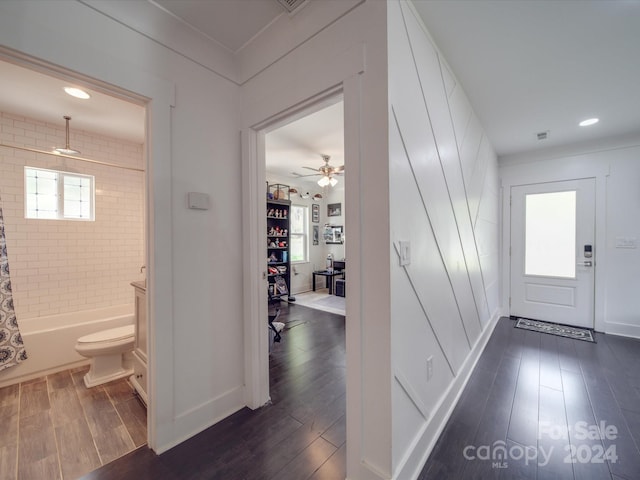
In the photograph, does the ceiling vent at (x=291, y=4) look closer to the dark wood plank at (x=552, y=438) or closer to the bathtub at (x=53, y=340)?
the dark wood plank at (x=552, y=438)

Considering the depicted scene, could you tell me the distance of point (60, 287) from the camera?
111 inches

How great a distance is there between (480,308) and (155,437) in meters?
3.18

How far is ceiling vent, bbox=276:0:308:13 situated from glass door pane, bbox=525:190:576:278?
4.12 meters

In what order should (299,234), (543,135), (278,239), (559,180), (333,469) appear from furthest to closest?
(299,234) → (278,239) → (559,180) → (543,135) → (333,469)

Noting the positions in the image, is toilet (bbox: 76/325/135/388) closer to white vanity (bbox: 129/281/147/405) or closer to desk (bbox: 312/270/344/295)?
white vanity (bbox: 129/281/147/405)

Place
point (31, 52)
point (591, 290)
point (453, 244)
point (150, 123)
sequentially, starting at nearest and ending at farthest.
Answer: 1. point (31, 52)
2. point (150, 123)
3. point (453, 244)
4. point (591, 290)

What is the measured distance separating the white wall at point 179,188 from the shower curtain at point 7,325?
1888 millimetres

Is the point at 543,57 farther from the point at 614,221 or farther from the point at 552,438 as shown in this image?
the point at 614,221

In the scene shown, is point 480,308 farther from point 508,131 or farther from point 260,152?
point 260,152

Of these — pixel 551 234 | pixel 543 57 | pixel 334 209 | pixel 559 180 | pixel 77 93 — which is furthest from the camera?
pixel 334 209

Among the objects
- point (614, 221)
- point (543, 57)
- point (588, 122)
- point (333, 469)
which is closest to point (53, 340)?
point (333, 469)

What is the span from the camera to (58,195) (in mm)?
2865

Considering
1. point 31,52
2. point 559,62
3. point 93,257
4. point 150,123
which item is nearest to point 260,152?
point 150,123

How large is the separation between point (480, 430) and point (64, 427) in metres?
2.84
